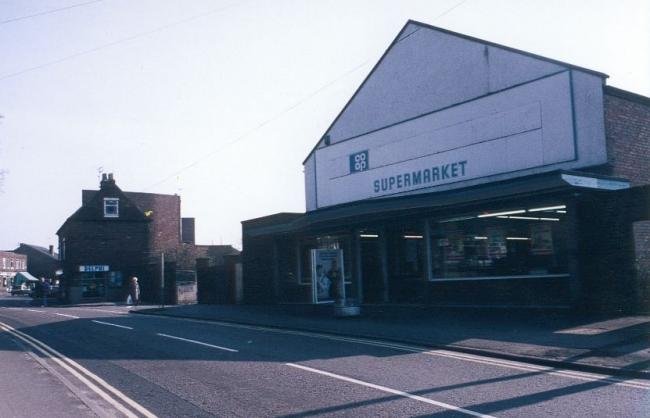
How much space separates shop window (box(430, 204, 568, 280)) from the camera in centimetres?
1738

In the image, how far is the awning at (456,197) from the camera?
1493 centimetres

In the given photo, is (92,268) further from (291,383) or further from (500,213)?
(291,383)

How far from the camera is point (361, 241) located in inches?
956

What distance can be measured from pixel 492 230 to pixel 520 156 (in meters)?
2.57

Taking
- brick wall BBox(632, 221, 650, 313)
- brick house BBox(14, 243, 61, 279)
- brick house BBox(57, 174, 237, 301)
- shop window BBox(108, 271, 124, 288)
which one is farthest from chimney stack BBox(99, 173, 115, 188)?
brick house BBox(14, 243, 61, 279)

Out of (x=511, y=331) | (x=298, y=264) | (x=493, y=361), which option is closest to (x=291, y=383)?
(x=493, y=361)

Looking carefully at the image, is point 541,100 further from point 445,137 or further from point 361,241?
point 361,241

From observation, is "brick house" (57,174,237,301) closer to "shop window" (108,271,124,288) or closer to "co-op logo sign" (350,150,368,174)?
"shop window" (108,271,124,288)

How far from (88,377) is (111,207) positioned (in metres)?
43.5

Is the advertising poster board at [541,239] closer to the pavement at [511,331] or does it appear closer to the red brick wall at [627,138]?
the pavement at [511,331]

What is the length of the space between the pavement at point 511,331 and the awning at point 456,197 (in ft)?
10.4

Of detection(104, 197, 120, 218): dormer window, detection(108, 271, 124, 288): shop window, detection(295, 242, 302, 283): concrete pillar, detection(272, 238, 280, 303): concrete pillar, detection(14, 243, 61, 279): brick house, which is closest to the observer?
detection(295, 242, 302, 283): concrete pillar

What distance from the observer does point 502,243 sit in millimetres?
18797

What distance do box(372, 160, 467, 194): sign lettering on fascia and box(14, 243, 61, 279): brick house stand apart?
88.3 metres
